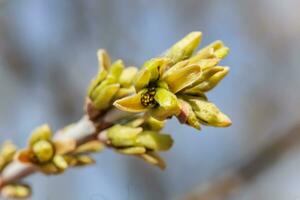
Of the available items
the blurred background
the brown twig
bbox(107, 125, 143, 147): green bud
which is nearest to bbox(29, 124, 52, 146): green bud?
the brown twig

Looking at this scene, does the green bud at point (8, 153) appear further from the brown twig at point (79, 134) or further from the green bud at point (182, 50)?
the green bud at point (182, 50)

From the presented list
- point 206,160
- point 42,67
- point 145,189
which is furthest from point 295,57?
point 42,67

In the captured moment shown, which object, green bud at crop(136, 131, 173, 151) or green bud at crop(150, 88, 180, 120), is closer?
green bud at crop(150, 88, 180, 120)

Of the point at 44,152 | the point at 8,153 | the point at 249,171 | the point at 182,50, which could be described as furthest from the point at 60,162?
the point at 249,171

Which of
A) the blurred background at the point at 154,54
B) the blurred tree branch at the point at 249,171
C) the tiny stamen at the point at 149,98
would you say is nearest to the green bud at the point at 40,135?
the tiny stamen at the point at 149,98

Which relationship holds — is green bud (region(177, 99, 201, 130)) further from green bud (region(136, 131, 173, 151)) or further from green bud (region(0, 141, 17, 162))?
green bud (region(0, 141, 17, 162))

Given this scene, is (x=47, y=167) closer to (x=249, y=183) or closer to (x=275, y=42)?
(x=249, y=183)
